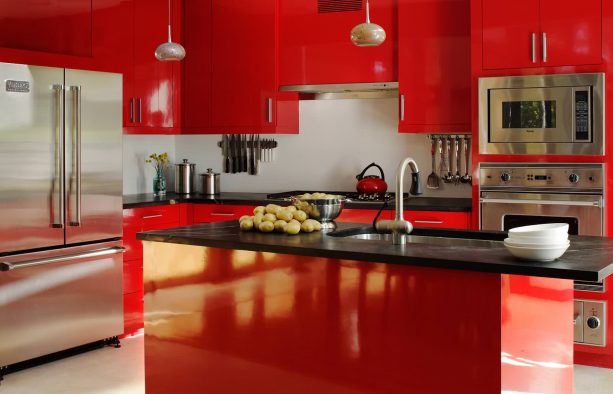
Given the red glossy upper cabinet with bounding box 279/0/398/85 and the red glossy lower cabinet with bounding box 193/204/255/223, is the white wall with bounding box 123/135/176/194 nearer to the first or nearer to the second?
the red glossy lower cabinet with bounding box 193/204/255/223

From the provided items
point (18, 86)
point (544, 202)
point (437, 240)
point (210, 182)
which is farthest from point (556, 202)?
point (18, 86)

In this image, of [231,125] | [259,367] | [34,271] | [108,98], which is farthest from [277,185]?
[259,367]

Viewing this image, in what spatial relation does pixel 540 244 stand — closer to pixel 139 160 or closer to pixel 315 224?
pixel 315 224

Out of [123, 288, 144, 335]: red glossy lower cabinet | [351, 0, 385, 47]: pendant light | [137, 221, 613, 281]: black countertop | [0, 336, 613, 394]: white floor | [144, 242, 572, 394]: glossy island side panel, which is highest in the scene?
[351, 0, 385, 47]: pendant light

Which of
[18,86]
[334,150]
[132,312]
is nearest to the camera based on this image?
[18,86]

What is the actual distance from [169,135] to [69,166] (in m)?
1.95

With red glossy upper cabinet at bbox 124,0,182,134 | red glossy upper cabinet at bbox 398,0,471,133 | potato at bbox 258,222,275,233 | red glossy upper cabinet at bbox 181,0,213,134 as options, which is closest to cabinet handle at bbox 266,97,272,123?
red glossy upper cabinet at bbox 181,0,213,134

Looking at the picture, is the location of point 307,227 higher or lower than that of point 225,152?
lower

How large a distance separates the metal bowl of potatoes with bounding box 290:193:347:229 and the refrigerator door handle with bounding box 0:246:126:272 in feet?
5.77

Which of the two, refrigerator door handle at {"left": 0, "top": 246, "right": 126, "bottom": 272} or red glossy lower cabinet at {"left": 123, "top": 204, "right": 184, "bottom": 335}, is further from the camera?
red glossy lower cabinet at {"left": 123, "top": 204, "right": 184, "bottom": 335}

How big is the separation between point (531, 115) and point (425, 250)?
1.97 meters

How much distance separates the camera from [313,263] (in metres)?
2.99

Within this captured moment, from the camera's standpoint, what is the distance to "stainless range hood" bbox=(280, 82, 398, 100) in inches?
208

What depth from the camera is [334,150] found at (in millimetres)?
5809
